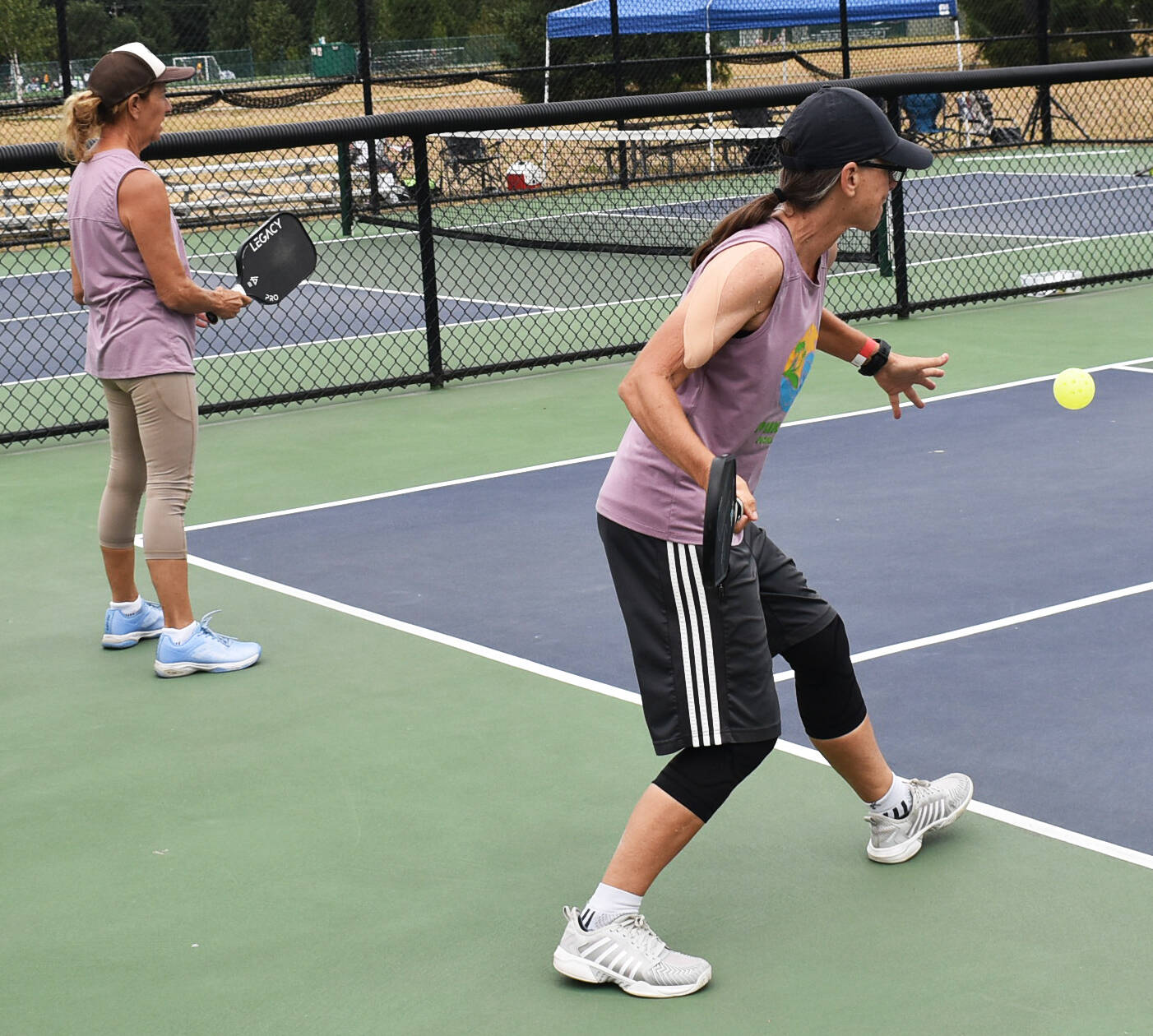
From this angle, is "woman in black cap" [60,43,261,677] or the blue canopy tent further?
the blue canopy tent

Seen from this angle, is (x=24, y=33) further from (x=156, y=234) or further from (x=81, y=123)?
(x=156, y=234)

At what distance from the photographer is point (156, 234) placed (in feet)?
17.1

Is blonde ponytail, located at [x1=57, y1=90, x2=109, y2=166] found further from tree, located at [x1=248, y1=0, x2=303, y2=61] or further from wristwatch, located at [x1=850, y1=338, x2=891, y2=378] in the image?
tree, located at [x1=248, y1=0, x2=303, y2=61]

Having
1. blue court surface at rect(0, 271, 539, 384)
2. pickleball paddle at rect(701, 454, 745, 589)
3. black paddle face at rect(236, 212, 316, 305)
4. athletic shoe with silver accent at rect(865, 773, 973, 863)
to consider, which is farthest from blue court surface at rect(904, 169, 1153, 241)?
pickleball paddle at rect(701, 454, 745, 589)

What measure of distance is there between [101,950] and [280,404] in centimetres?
647

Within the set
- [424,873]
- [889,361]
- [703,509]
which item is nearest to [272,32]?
[889,361]

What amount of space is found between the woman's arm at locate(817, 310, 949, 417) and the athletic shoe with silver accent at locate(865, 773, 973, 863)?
0.87 m

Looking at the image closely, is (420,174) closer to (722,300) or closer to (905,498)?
(905,498)

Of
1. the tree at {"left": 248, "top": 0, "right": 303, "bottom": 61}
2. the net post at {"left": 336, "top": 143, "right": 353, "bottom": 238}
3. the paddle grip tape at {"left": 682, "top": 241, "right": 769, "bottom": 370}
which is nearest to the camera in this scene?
the paddle grip tape at {"left": 682, "top": 241, "right": 769, "bottom": 370}

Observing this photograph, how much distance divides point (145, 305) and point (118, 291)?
0.09 meters

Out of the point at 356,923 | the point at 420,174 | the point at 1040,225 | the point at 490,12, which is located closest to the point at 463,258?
the point at 1040,225

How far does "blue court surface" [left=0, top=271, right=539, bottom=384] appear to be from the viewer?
11.9 meters

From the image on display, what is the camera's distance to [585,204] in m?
18.4

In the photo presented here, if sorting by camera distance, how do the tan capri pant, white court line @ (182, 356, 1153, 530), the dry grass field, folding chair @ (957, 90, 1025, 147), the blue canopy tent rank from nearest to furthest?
the tan capri pant, white court line @ (182, 356, 1153, 530), the dry grass field, the blue canopy tent, folding chair @ (957, 90, 1025, 147)
